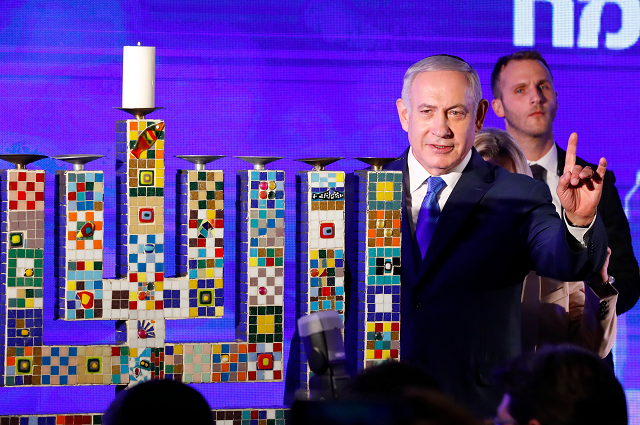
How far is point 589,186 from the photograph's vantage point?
8.28 ft

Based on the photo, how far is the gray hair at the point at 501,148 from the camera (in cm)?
343

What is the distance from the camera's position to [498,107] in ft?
12.2

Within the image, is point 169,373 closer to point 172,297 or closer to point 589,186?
point 172,297

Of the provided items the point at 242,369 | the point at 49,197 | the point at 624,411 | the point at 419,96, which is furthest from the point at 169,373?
the point at 624,411

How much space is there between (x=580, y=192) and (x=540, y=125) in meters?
1.23

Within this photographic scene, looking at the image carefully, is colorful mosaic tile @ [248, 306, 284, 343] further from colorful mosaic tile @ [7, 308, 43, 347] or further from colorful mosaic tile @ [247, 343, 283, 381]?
colorful mosaic tile @ [7, 308, 43, 347]

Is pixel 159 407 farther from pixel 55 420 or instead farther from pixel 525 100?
pixel 525 100

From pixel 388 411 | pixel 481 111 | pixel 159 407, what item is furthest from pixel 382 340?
pixel 388 411

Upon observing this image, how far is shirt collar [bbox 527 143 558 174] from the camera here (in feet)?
12.0

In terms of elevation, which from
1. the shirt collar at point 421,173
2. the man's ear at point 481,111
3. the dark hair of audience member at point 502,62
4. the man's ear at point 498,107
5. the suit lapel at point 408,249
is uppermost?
the dark hair of audience member at point 502,62

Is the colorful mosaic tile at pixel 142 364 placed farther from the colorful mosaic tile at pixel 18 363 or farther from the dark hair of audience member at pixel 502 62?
the dark hair of audience member at pixel 502 62

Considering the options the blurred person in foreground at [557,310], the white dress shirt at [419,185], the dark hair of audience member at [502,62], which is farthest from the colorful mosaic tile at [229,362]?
the dark hair of audience member at [502,62]

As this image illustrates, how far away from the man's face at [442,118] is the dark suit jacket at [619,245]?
894mm

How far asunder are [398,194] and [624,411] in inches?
52.7
